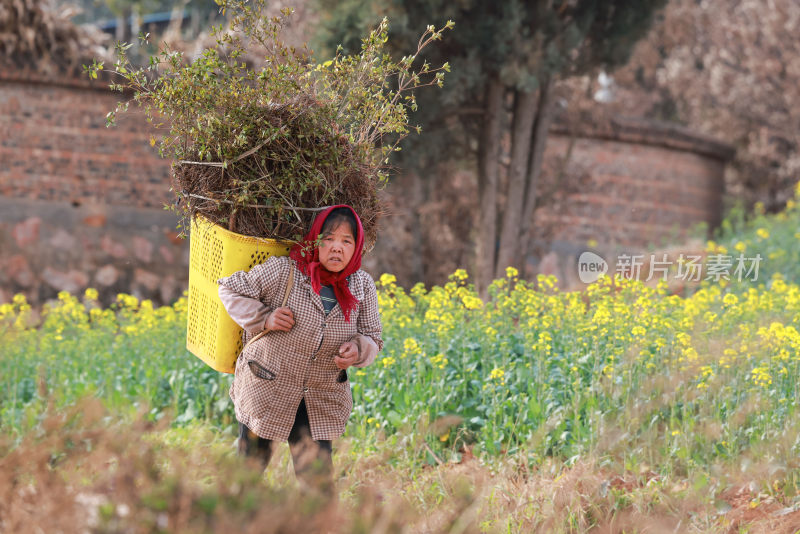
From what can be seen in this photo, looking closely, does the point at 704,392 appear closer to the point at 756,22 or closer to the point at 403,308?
the point at 403,308

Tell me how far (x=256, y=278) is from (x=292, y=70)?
32.2 inches

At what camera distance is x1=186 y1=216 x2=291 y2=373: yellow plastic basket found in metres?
3.17

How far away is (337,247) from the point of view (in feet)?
10.1

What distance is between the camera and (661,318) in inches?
171

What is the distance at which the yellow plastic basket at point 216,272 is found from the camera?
317cm

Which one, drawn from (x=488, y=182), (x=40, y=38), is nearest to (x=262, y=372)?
(x=488, y=182)

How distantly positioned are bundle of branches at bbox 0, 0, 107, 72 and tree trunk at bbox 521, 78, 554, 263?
4.61 m

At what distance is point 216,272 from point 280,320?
34 cm

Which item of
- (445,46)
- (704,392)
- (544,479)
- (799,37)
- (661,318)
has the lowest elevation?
(544,479)

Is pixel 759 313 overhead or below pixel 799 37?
below

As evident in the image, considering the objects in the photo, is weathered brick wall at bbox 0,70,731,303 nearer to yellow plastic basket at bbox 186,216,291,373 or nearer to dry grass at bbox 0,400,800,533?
dry grass at bbox 0,400,800,533

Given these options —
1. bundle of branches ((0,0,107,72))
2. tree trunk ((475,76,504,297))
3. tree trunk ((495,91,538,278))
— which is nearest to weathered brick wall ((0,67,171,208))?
bundle of branches ((0,0,107,72))

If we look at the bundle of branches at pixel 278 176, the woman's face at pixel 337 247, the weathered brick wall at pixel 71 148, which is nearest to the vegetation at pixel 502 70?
the weathered brick wall at pixel 71 148

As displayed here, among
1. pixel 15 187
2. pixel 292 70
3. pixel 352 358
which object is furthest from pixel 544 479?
pixel 15 187
